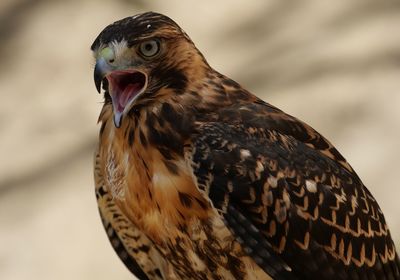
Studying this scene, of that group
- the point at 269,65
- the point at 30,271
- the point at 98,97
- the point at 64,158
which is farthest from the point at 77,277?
the point at 269,65

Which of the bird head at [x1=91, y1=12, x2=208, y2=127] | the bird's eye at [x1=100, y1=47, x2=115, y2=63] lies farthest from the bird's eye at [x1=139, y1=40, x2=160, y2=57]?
the bird's eye at [x1=100, y1=47, x2=115, y2=63]

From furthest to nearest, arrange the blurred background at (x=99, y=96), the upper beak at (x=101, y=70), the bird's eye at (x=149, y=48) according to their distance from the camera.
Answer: the blurred background at (x=99, y=96) → the bird's eye at (x=149, y=48) → the upper beak at (x=101, y=70)

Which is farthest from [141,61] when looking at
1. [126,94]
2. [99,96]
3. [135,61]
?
[99,96]

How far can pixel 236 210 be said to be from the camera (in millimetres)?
3924

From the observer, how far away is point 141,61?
13.2 ft

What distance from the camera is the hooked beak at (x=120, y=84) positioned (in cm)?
393

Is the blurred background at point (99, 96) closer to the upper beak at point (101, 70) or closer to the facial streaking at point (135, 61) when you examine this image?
the facial streaking at point (135, 61)

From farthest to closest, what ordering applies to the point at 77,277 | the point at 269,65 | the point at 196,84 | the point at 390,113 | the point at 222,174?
the point at 269,65 < the point at 390,113 < the point at 77,277 < the point at 196,84 < the point at 222,174

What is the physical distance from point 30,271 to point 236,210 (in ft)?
9.36

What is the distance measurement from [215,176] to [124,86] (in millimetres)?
505

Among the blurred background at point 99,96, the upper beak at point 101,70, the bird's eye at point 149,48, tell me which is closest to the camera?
the upper beak at point 101,70

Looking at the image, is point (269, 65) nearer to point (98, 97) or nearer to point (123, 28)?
point (98, 97)

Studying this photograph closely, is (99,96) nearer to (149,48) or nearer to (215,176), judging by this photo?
(149,48)

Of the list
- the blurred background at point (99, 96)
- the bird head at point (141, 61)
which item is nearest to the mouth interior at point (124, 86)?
the bird head at point (141, 61)
